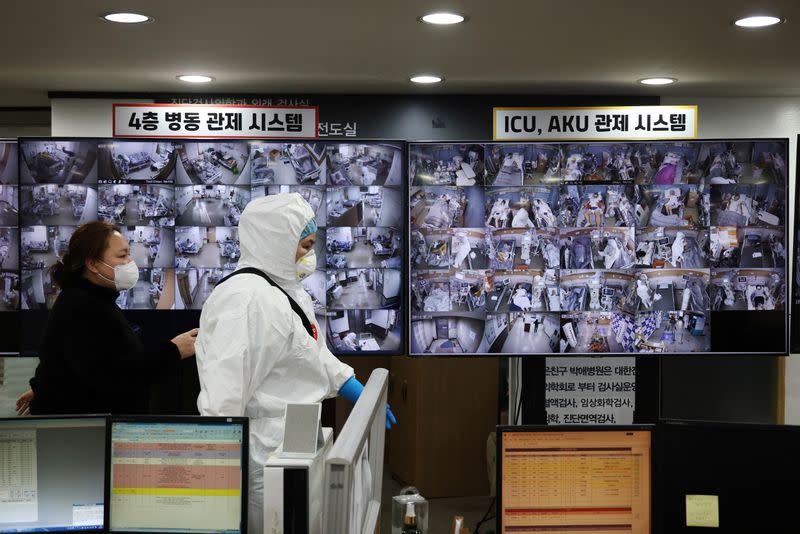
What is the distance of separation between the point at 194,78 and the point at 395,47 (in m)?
1.59

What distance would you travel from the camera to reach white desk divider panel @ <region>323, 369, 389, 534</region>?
1.56 meters

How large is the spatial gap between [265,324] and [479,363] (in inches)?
148

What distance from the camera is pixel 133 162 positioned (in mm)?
4793

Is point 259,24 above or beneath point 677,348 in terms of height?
above

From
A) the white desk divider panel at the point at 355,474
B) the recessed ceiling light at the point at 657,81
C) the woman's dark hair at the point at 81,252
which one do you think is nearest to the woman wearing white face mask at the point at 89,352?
the woman's dark hair at the point at 81,252

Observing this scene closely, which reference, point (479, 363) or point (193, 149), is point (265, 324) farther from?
point (479, 363)

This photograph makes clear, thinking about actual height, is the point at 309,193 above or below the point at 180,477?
above

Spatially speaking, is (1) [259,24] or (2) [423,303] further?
(2) [423,303]

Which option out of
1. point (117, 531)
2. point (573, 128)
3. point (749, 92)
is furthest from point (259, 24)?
point (749, 92)

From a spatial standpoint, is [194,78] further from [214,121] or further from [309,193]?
[309,193]

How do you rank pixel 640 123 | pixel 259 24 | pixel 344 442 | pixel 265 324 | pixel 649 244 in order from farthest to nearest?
pixel 640 123
pixel 649 244
pixel 259 24
pixel 265 324
pixel 344 442

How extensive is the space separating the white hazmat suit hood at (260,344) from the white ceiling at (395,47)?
4.39 ft

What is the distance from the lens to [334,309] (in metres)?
4.79

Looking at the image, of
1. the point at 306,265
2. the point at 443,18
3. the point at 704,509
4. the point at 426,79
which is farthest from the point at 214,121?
the point at 704,509
